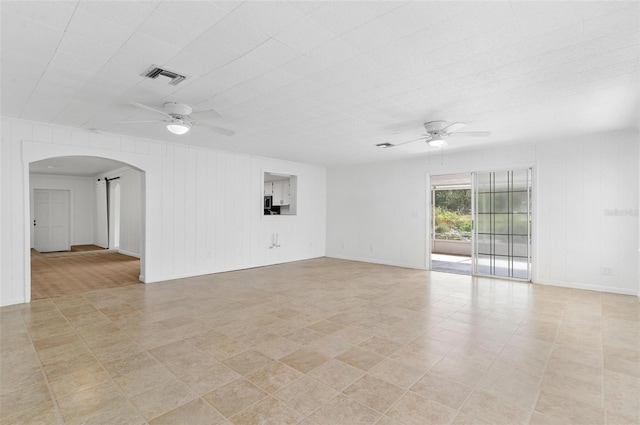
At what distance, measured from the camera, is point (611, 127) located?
4.88 meters

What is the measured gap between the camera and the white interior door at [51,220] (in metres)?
10.7

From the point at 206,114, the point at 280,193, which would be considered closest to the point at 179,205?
the point at 206,114

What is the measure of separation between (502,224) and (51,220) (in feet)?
44.6

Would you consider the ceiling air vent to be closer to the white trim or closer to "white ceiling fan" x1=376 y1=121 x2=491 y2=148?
"white ceiling fan" x1=376 y1=121 x2=491 y2=148

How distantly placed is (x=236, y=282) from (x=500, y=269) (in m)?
5.22

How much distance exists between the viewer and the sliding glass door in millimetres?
6082

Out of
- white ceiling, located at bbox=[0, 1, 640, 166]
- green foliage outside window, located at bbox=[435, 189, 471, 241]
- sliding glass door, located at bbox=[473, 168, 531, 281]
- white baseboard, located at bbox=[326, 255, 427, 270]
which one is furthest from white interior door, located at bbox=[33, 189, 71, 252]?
green foliage outside window, located at bbox=[435, 189, 471, 241]

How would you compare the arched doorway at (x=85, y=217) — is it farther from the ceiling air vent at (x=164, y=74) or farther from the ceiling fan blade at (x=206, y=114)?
the ceiling air vent at (x=164, y=74)

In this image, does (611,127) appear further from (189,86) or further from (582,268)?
(189,86)

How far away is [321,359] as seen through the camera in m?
2.79

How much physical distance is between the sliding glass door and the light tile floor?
1.41 metres

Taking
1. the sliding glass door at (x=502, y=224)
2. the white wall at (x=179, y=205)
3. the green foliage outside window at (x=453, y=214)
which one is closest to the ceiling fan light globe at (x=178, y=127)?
the white wall at (x=179, y=205)

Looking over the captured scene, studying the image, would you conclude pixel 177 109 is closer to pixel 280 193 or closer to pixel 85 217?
pixel 280 193

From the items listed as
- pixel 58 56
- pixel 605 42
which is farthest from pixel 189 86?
pixel 605 42
